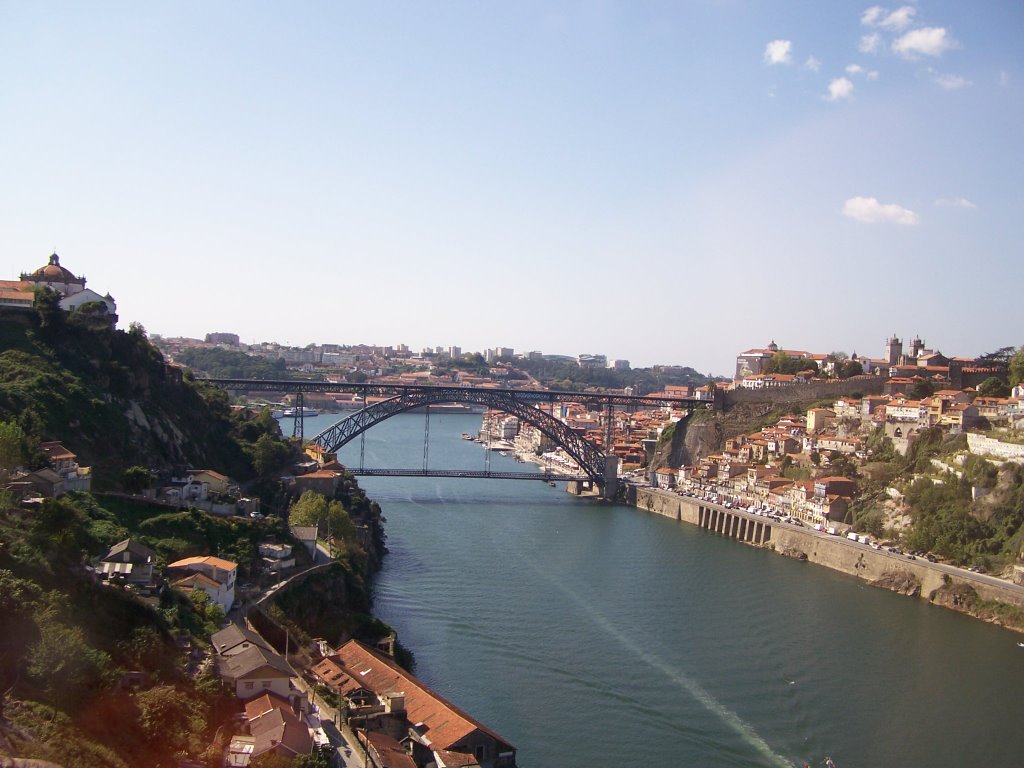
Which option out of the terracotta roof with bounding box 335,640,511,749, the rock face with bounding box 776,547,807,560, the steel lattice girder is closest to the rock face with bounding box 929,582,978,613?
the rock face with bounding box 776,547,807,560

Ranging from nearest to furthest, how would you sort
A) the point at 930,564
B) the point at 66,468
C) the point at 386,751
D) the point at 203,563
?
1. the point at 386,751
2. the point at 203,563
3. the point at 66,468
4. the point at 930,564

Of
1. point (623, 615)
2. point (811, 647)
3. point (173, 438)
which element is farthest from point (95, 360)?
point (811, 647)

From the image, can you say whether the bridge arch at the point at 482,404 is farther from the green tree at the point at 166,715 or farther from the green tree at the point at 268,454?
the green tree at the point at 166,715

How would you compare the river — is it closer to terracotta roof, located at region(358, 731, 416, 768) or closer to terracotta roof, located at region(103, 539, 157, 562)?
terracotta roof, located at region(358, 731, 416, 768)

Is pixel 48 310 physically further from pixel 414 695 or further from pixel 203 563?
pixel 414 695

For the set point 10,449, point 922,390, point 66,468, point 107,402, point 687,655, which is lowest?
point 687,655

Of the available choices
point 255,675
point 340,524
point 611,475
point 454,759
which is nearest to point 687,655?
point 454,759

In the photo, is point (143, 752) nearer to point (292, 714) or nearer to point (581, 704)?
point (292, 714)
